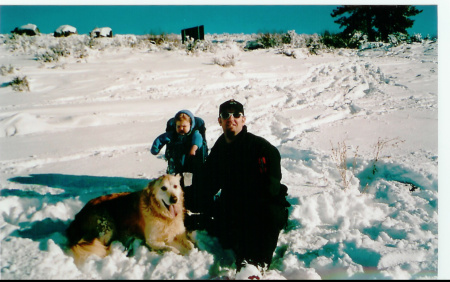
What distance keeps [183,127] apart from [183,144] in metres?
0.21

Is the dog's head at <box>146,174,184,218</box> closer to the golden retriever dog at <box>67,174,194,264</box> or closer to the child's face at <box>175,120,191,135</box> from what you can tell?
the golden retriever dog at <box>67,174,194,264</box>

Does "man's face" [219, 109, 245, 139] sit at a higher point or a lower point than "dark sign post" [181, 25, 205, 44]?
lower

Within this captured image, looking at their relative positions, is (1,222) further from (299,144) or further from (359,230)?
(299,144)

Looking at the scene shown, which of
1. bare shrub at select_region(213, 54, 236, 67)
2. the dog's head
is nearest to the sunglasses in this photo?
the dog's head

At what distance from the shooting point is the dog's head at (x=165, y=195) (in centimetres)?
258

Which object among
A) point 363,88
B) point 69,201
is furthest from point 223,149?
point 363,88

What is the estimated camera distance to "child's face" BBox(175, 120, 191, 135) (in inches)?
135

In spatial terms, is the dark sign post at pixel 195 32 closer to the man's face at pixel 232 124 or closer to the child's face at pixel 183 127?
the child's face at pixel 183 127

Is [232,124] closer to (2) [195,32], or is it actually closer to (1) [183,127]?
(1) [183,127]

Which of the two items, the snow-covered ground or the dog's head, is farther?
the dog's head

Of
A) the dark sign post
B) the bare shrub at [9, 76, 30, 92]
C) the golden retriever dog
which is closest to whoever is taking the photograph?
the golden retriever dog

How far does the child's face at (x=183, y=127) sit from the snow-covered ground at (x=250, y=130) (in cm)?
95

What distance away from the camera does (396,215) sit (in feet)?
9.87

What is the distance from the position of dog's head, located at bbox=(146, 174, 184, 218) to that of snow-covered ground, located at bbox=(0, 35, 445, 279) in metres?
0.38
